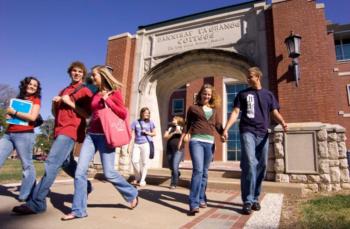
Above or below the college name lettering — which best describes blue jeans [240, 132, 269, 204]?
below

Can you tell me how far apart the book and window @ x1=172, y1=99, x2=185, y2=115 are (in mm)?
20142

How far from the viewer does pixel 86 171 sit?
9.57 ft

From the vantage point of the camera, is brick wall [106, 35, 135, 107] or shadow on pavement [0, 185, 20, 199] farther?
brick wall [106, 35, 135, 107]

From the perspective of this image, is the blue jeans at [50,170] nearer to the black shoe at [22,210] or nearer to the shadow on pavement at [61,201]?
the black shoe at [22,210]

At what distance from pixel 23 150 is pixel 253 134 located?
308 cm

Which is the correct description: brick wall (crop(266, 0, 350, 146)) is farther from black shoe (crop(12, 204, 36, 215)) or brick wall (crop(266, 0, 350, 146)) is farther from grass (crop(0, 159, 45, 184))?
grass (crop(0, 159, 45, 184))

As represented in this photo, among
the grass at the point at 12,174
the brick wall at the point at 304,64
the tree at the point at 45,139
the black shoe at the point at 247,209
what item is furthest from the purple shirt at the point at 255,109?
the tree at the point at 45,139

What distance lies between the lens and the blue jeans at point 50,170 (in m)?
2.85

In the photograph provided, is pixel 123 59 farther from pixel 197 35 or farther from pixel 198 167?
pixel 198 167

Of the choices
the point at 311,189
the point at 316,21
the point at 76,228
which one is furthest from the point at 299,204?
the point at 316,21

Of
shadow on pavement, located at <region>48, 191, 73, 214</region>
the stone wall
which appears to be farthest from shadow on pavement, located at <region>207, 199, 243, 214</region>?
the stone wall

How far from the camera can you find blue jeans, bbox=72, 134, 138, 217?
2.79 metres

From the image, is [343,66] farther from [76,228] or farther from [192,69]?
[76,228]

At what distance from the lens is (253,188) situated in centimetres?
331
